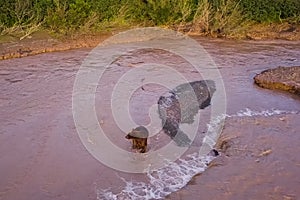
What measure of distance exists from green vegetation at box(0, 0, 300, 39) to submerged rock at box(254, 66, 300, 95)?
18.5ft

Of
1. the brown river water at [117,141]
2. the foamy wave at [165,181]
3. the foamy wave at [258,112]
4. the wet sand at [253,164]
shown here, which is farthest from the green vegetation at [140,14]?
the foamy wave at [165,181]

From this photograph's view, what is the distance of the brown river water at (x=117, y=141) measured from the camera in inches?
266

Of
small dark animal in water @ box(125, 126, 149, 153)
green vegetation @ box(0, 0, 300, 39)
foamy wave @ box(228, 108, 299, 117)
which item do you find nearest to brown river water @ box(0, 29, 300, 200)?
foamy wave @ box(228, 108, 299, 117)

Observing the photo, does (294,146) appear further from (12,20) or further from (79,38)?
(12,20)

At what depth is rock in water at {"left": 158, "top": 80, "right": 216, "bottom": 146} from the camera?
8.75 metres

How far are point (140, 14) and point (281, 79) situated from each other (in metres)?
8.57

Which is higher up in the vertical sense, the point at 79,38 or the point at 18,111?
the point at 79,38

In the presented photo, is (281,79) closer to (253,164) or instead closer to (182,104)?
(182,104)

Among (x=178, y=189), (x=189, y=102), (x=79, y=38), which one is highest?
(x=79, y=38)

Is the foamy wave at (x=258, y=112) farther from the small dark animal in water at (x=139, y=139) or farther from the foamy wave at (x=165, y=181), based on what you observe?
the small dark animal in water at (x=139, y=139)

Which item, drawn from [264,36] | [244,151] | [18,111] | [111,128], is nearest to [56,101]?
[18,111]

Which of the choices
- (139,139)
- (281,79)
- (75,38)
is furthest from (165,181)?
(75,38)

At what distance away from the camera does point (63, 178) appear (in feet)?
23.1

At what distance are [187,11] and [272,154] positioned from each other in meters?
11.4
